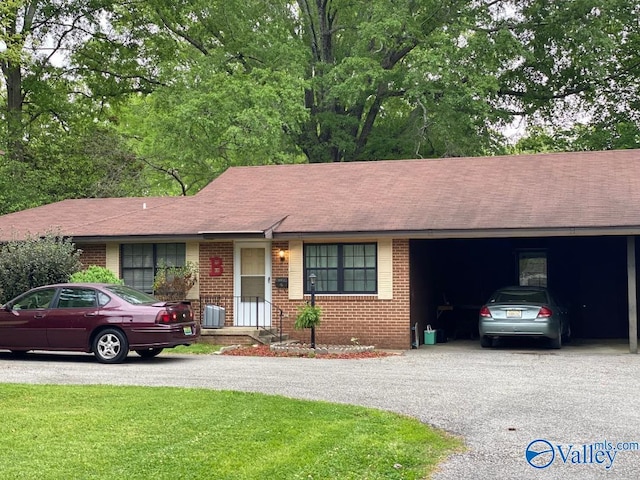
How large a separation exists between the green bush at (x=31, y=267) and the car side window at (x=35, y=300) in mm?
2601

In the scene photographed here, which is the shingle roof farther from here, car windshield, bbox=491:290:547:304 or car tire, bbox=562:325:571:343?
car tire, bbox=562:325:571:343

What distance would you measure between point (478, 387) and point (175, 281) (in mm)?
9527

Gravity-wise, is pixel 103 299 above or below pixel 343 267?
below

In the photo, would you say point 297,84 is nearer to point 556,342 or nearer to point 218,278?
point 218,278

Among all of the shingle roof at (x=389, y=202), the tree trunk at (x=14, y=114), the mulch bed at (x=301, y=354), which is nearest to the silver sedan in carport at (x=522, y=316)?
the shingle roof at (x=389, y=202)

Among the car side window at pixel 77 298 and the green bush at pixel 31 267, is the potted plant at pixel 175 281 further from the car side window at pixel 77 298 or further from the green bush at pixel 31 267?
the car side window at pixel 77 298

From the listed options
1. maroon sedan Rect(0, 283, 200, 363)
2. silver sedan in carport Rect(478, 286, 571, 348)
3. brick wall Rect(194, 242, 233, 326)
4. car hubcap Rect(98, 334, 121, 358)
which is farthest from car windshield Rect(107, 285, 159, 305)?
silver sedan in carport Rect(478, 286, 571, 348)

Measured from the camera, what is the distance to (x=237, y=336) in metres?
18.0

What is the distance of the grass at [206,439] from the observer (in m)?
6.72

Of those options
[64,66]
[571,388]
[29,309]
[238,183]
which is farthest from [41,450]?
[64,66]

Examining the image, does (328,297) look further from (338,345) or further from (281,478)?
(281,478)

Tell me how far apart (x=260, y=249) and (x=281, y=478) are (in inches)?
515

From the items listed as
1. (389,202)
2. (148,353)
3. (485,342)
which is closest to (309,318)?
(148,353)

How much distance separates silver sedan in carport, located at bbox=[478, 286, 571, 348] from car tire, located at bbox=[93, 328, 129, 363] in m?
7.41
